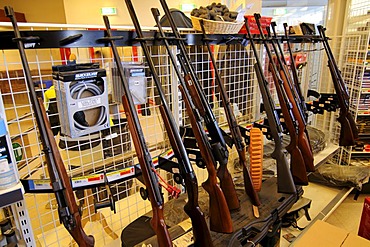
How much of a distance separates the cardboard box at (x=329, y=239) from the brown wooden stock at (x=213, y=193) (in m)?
0.55

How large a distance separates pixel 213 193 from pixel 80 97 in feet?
2.13

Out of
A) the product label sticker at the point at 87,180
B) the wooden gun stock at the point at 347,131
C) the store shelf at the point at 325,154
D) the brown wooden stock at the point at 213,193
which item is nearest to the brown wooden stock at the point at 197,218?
the brown wooden stock at the point at 213,193

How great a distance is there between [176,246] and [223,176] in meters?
0.37

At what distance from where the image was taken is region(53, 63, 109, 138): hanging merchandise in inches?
36.4

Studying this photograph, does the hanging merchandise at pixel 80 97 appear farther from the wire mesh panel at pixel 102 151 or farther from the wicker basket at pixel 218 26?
the wicker basket at pixel 218 26

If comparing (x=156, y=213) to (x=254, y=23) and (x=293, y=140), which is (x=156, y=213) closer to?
(x=293, y=140)

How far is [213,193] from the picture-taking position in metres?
1.13

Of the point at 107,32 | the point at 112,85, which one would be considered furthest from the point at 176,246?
the point at 107,32

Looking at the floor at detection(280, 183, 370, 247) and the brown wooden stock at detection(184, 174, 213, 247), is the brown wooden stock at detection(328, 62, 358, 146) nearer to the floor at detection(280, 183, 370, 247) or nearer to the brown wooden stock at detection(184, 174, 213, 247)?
the floor at detection(280, 183, 370, 247)

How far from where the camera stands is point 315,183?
8.20 feet

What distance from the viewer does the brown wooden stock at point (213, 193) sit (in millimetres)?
1128

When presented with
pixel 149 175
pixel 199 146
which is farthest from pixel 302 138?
pixel 149 175

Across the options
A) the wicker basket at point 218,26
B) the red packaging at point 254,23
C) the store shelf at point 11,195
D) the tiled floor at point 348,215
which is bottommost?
the tiled floor at point 348,215

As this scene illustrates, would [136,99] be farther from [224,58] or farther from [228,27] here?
[224,58]
